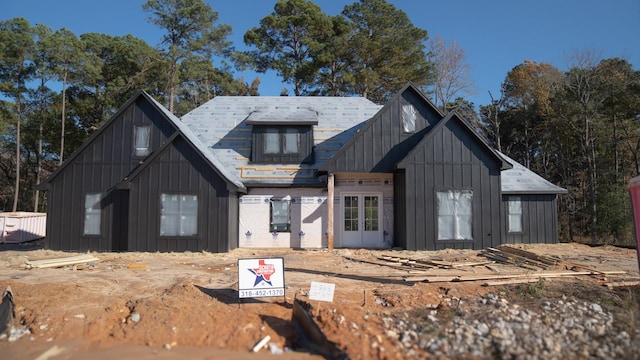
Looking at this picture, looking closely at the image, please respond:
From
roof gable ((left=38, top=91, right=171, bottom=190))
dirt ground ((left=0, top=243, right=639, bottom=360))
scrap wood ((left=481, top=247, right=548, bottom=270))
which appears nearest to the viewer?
dirt ground ((left=0, top=243, right=639, bottom=360))

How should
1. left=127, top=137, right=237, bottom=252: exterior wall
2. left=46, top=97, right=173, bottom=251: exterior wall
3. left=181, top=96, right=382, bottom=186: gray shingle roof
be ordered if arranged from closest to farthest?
left=127, top=137, right=237, bottom=252: exterior wall → left=46, top=97, right=173, bottom=251: exterior wall → left=181, top=96, right=382, bottom=186: gray shingle roof

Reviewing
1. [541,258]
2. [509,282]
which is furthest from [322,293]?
[541,258]

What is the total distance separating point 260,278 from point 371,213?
9186mm

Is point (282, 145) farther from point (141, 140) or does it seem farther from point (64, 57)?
point (64, 57)

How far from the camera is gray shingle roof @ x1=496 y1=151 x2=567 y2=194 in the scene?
16453mm

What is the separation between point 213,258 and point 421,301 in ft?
24.6

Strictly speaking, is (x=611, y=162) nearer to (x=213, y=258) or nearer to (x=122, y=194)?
(x=213, y=258)

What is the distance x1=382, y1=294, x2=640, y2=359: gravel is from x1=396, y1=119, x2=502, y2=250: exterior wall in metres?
6.94

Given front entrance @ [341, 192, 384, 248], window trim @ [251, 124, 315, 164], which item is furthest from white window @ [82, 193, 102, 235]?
front entrance @ [341, 192, 384, 248]

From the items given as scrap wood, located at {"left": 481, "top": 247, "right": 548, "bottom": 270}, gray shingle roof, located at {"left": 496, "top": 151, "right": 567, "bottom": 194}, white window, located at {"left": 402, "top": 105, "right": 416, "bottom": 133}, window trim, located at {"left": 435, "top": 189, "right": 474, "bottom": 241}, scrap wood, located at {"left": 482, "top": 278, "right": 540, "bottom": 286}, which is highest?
white window, located at {"left": 402, "top": 105, "right": 416, "bottom": 133}

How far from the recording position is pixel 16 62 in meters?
30.6

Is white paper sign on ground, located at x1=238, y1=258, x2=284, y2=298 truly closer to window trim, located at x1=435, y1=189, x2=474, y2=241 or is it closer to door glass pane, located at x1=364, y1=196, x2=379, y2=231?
window trim, located at x1=435, y1=189, x2=474, y2=241

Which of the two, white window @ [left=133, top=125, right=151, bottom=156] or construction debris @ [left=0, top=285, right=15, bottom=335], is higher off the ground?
white window @ [left=133, top=125, right=151, bottom=156]

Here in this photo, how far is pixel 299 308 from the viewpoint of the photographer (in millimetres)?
6434
